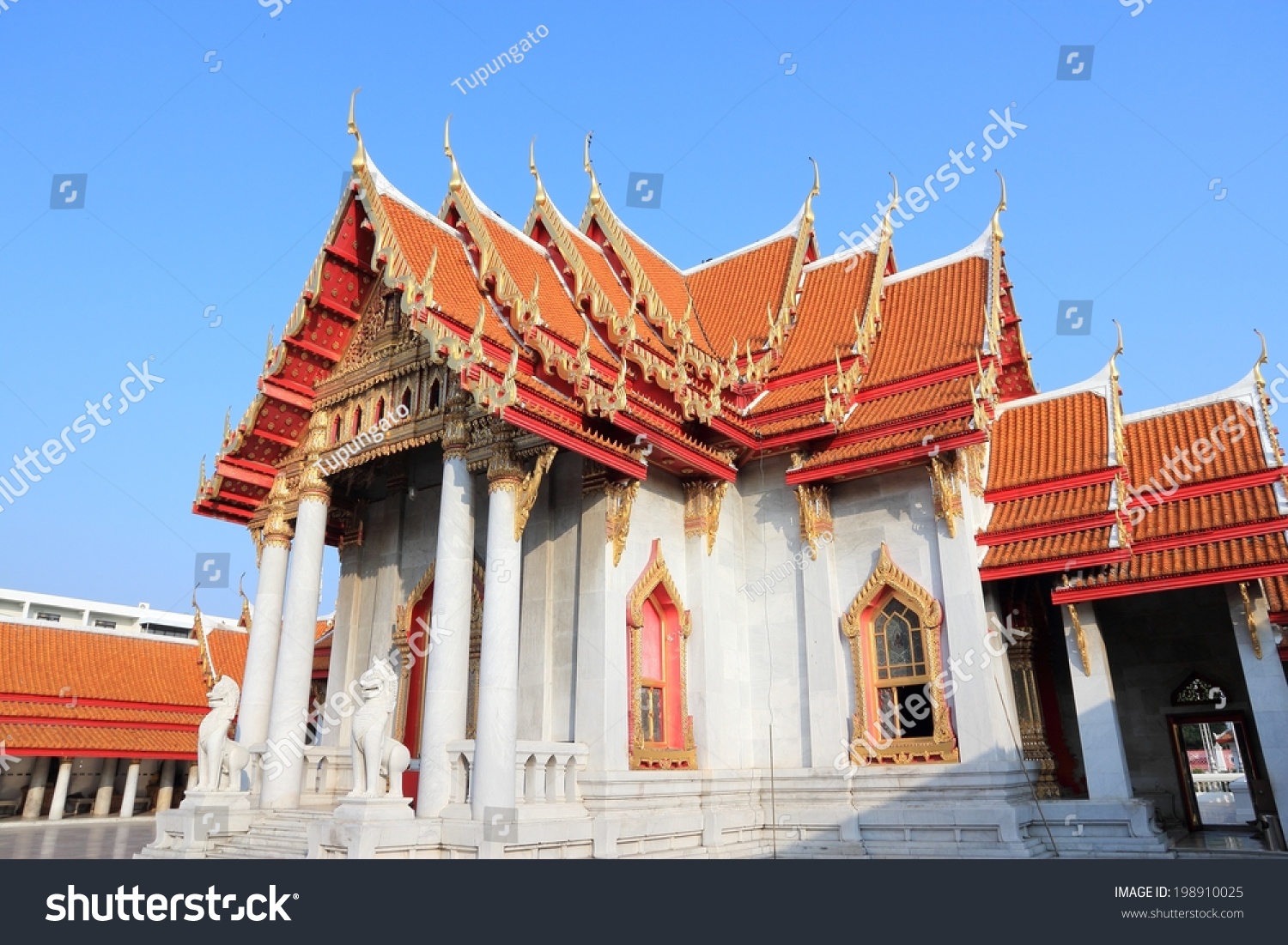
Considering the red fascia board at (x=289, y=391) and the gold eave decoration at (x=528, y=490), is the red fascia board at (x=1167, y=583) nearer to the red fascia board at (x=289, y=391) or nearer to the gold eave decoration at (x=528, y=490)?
the gold eave decoration at (x=528, y=490)

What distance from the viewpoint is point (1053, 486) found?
12.7 meters

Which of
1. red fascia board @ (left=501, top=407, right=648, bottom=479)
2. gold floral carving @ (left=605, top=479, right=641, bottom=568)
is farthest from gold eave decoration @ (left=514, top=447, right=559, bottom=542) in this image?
gold floral carving @ (left=605, top=479, right=641, bottom=568)

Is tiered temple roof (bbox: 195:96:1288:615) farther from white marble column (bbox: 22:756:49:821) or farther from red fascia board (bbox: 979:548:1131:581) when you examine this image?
white marble column (bbox: 22:756:49:821)

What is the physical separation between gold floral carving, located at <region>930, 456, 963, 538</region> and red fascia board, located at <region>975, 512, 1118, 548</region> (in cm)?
80

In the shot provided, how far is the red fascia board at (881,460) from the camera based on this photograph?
37.7ft

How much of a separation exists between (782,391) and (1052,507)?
13.6ft

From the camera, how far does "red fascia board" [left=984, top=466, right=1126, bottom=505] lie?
483 inches

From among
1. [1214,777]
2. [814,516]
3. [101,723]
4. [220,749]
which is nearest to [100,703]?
[101,723]

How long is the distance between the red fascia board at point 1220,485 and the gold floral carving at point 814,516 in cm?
405

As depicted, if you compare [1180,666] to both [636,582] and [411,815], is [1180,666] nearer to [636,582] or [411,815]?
[636,582]

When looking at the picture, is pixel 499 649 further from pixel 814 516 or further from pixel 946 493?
pixel 946 493

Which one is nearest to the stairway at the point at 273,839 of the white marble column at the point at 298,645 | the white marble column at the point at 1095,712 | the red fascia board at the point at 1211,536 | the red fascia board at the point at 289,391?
the white marble column at the point at 298,645

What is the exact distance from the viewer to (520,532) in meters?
10.2
